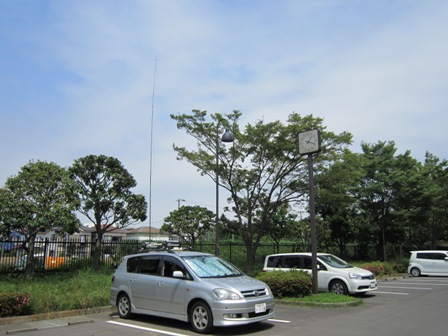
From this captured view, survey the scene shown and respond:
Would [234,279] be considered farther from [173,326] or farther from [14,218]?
[14,218]

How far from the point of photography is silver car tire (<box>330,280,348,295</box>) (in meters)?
13.1

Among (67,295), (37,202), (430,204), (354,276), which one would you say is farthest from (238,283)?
(430,204)

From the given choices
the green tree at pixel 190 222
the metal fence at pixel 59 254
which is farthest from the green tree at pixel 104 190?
the green tree at pixel 190 222

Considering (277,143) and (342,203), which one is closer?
(277,143)

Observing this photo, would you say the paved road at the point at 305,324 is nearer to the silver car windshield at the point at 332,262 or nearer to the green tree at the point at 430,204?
the silver car windshield at the point at 332,262

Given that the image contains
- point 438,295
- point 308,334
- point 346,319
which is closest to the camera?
point 308,334

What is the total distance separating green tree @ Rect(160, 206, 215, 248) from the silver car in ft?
63.8

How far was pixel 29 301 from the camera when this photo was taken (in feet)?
30.6

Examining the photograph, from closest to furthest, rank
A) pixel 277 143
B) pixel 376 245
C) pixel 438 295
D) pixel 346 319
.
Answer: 1. pixel 346 319
2. pixel 438 295
3. pixel 277 143
4. pixel 376 245

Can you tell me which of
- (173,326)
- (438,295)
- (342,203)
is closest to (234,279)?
(173,326)

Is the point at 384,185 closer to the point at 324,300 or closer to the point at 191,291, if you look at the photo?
the point at 324,300

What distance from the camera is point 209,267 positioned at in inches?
343

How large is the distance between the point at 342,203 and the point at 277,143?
20.5 feet

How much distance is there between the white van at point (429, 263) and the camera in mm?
22531
